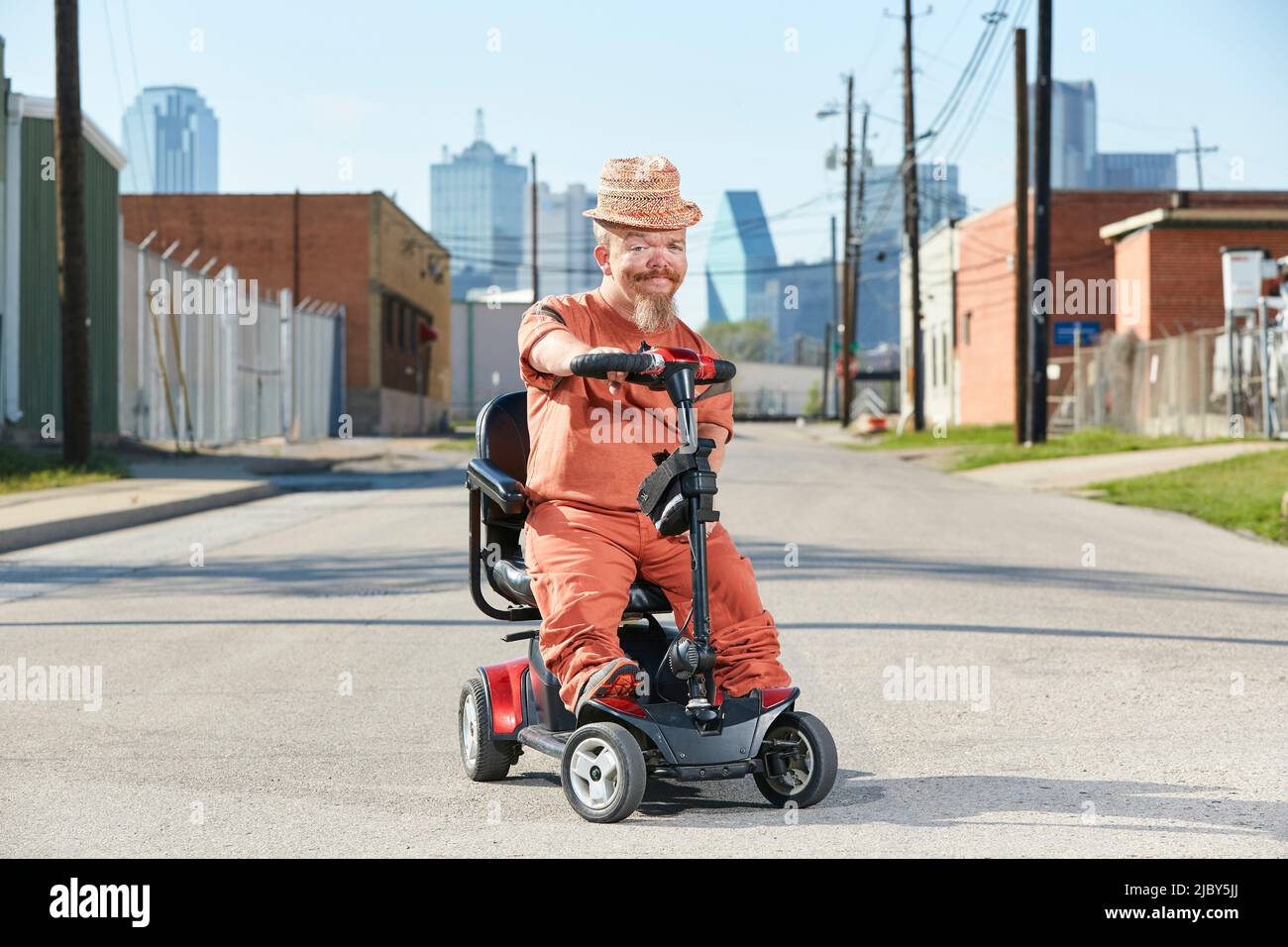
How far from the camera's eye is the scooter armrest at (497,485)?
479cm

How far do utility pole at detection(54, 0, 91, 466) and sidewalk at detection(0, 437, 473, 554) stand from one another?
4.41 feet

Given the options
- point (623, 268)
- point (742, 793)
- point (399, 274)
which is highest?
point (399, 274)

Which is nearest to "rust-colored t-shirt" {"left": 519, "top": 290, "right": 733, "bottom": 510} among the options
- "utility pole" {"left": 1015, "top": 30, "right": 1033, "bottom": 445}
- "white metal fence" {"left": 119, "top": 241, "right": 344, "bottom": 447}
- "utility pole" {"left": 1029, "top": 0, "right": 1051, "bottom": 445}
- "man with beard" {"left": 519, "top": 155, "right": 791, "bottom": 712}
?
"man with beard" {"left": 519, "top": 155, "right": 791, "bottom": 712}

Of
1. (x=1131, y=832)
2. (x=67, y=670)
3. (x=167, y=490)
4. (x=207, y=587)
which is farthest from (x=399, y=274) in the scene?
(x=1131, y=832)

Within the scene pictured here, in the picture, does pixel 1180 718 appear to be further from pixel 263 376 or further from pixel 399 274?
pixel 399 274

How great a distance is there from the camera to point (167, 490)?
19078mm

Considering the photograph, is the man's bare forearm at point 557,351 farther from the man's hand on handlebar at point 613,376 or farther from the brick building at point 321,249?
the brick building at point 321,249

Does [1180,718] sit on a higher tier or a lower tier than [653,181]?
lower

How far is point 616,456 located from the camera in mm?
4773

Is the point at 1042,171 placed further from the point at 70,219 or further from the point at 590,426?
the point at 590,426

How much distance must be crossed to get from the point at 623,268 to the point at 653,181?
273 mm

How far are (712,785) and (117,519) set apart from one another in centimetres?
1208

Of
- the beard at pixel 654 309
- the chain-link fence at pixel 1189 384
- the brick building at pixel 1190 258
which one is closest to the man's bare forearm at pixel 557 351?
the beard at pixel 654 309

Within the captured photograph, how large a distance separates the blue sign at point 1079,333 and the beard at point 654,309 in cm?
3320
